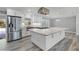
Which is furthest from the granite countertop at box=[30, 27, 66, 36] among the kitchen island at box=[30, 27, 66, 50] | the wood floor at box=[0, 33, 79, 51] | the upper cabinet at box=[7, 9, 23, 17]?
the upper cabinet at box=[7, 9, 23, 17]

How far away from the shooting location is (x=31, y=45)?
1.92 meters

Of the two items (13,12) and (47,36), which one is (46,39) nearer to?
(47,36)

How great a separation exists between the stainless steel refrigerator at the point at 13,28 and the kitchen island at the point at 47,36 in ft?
0.89

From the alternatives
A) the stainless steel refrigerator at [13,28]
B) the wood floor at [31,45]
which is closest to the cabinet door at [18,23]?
the stainless steel refrigerator at [13,28]

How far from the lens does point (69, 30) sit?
1.95 m

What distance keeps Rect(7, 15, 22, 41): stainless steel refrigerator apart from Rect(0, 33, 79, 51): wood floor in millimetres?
100

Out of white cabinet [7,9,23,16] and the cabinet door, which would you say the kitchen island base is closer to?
the cabinet door

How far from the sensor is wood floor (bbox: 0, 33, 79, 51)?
6.27 feet

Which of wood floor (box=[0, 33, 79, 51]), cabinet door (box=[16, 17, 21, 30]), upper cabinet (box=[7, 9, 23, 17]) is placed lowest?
wood floor (box=[0, 33, 79, 51])

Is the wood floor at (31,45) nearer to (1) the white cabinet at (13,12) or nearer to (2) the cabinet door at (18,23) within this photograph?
(2) the cabinet door at (18,23)

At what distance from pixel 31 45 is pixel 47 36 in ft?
1.19

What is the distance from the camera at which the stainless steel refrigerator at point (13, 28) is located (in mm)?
1929

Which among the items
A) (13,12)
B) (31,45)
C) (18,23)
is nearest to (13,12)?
(13,12)
